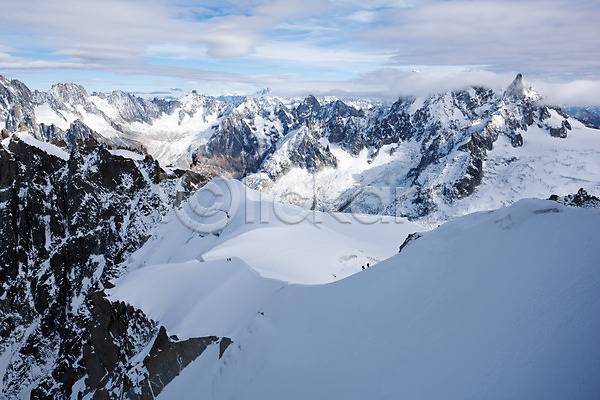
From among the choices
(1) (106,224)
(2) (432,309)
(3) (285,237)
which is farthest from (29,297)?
(2) (432,309)

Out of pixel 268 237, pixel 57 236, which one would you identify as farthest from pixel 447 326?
pixel 57 236

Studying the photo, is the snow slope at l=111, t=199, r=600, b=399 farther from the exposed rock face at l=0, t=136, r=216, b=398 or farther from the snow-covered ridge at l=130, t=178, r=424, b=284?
the exposed rock face at l=0, t=136, r=216, b=398

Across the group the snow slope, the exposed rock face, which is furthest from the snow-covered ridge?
the snow slope

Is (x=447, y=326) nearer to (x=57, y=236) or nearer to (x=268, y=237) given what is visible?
(x=268, y=237)

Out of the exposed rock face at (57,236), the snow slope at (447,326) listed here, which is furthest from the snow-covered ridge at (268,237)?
the snow slope at (447,326)

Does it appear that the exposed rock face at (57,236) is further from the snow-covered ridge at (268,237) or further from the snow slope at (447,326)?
the snow slope at (447,326)
